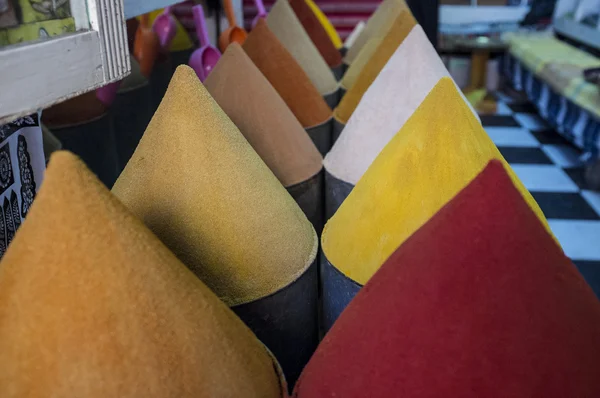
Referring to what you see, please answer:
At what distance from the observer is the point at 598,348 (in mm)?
286

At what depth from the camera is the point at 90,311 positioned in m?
0.29

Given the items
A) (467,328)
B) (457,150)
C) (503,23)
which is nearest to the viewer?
(467,328)

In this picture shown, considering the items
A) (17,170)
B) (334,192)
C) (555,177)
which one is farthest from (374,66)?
(555,177)

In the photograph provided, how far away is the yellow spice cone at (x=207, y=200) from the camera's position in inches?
16.4

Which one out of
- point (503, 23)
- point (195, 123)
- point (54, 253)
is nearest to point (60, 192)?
point (54, 253)

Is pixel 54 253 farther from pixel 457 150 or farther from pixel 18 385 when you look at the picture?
pixel 457 150

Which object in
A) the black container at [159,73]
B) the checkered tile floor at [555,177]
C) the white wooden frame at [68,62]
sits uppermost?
the white wooden frame at [68,62]

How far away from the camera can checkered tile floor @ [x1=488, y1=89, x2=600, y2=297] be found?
4.66ft

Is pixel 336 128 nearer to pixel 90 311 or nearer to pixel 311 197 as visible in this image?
pixel 311 197

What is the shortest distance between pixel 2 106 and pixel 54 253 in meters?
0.08

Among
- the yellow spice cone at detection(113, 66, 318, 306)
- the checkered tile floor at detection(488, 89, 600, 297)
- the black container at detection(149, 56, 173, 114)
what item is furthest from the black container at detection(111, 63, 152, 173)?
the checkered tile floor at detection(488, 89, 600, 297)

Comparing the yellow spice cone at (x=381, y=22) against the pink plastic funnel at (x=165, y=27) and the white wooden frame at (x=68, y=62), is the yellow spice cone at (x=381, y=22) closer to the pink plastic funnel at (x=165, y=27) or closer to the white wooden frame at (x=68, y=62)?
the pink plastic funnel at (x=165, y=27)

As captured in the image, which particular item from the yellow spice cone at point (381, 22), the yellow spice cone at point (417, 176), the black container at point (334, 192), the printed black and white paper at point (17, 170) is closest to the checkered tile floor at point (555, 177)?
the yellow spice cone at point (381, 22)

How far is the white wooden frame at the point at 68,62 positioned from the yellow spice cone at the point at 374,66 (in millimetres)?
446
